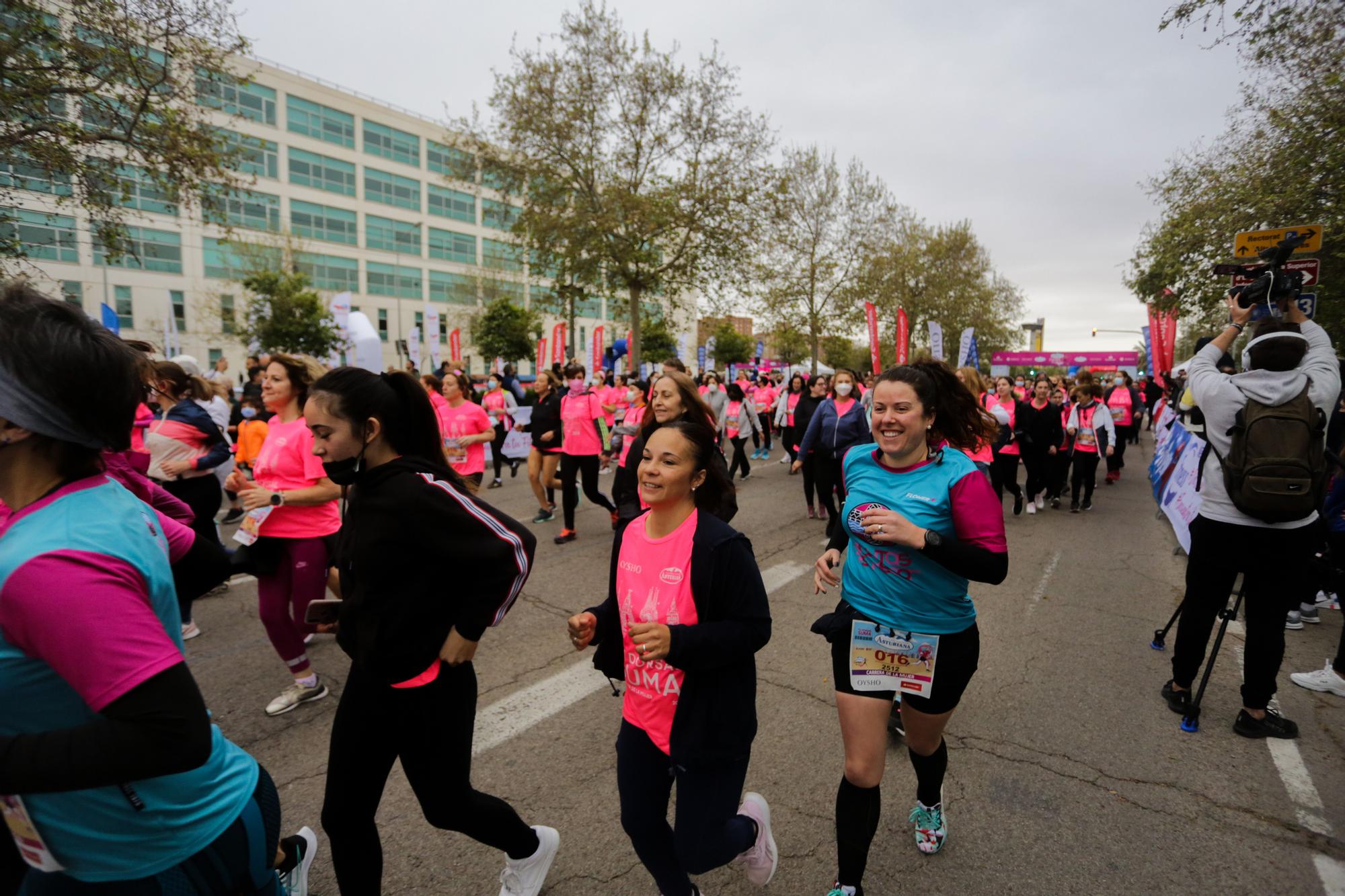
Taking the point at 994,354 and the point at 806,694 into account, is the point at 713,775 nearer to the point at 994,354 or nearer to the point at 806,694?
the point at 806,694

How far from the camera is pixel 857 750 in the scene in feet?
7.28

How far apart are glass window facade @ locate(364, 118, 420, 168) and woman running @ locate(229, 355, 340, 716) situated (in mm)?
51141

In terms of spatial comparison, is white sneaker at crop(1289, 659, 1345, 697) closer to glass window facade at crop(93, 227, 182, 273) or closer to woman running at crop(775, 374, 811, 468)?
woman running at crop(775, 374, 811, 468)

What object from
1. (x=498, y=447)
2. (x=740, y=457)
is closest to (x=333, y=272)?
(x=498, y=447)

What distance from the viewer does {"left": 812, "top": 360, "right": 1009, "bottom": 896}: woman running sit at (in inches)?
86.7

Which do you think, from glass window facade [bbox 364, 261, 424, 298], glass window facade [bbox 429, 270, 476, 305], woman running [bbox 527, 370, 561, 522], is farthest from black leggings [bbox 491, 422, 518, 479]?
glass window facade [bbox 364, 261, 424, 298]

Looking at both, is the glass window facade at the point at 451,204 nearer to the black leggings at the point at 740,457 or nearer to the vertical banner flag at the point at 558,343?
the vertical banner flag at the point at 558,343

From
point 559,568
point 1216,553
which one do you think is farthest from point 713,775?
point 559,568

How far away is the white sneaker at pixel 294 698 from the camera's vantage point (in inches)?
147

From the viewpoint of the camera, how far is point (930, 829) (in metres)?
2.61

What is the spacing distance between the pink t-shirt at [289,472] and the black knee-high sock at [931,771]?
328 cm

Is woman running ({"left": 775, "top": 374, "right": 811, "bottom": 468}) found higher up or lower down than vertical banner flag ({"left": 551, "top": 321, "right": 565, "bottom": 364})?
lower down

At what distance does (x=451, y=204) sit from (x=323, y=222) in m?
10.2

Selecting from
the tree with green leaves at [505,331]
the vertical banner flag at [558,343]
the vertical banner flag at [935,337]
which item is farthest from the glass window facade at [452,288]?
the vertical banner flag at [935,337]
